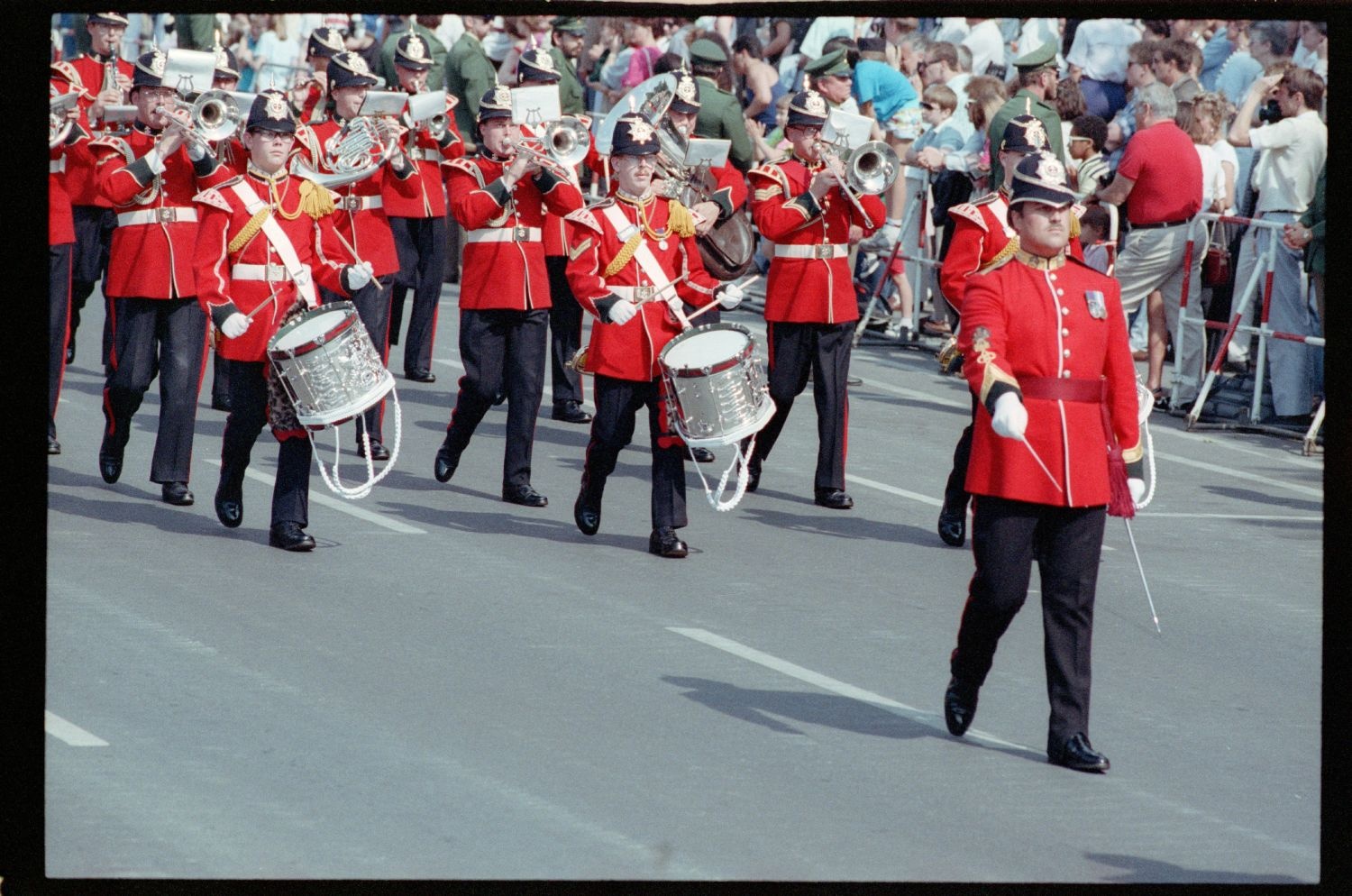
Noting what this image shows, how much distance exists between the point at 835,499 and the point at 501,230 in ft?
6.55

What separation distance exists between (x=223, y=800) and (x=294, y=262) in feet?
11.4

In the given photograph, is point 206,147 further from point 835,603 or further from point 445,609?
point 835,603

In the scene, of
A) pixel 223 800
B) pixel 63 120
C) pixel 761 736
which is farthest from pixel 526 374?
pixel 223 800

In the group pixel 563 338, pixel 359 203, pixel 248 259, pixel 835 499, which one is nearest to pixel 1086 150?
pixel 563 338

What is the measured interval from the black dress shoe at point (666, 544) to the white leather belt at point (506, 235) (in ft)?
6.41

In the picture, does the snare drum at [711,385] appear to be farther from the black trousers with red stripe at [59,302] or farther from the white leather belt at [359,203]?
the white leather belt at [359,203]

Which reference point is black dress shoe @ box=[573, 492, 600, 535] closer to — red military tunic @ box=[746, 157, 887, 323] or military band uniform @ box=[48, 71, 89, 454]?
red military tunic @ box=[746, 157, 887, 323]

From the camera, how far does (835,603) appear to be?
9.04 meters

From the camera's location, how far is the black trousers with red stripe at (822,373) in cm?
1078

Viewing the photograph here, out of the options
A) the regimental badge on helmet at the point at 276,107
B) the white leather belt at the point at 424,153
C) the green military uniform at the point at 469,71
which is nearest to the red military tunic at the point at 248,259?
the regimental badge on helmet at the point at 276,107

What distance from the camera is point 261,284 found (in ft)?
31.0

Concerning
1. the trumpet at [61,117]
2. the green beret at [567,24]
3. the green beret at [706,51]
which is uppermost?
the green beret at [567,24]

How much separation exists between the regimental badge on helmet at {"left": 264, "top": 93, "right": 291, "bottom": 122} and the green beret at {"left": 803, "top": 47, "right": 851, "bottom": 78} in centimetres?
400

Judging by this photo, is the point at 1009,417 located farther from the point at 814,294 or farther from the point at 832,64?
the point at 832,64
